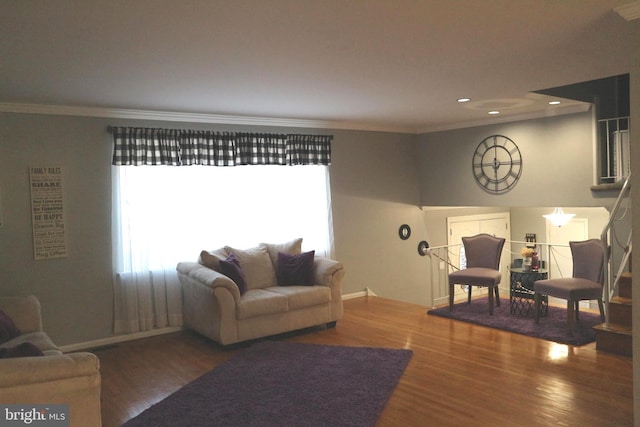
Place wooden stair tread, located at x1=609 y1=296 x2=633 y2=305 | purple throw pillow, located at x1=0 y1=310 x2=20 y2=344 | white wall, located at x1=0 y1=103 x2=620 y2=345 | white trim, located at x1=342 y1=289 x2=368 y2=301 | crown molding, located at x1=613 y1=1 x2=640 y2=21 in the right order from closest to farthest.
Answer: crown molding, located at x1=613 y1=1 x2=640 y2=21
purple throw pillow, located at x1=0 y1=310 x2=20 y2=344
wooden stair tread, located at x1=609 y1=296 x2=633 y2=305
white wall, located at x1=0 y1=103 x2=620 y2=345
white trim, located at x1=342 y1=289 x2=368 y2=301

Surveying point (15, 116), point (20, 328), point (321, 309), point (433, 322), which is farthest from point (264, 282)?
point (15, 116)

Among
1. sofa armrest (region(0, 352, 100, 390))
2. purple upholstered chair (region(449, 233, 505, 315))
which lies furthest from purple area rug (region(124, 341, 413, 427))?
purple upholstered chair (region(449, 233, 505, 315))

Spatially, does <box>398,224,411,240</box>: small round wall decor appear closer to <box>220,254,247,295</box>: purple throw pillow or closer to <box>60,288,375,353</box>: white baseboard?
<box>220,254,247,295</box>: purple throw pillow

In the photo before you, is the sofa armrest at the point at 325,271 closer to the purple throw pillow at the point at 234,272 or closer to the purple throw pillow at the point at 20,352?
the purple throw pillow at the point at 234,272

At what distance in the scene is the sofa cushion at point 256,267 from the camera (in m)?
5.45

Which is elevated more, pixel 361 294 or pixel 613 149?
pixel 613 149

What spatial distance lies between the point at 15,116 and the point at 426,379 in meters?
4.39

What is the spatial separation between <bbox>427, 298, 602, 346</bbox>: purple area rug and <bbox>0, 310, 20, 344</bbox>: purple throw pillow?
A: 4.35m

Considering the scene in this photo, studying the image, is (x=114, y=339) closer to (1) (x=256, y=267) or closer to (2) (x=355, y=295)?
(1) (x=256, y=267)

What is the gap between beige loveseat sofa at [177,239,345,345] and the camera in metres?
4.72

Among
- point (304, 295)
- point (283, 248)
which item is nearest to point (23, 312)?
point (304, 295)

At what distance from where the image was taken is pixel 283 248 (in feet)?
19.2

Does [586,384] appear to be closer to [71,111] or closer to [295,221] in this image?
[295,221]

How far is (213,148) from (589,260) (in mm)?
4306
